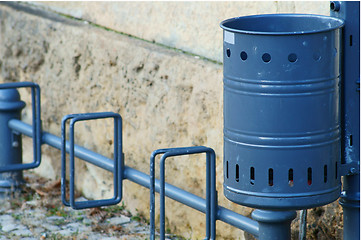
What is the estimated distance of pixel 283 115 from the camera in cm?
302

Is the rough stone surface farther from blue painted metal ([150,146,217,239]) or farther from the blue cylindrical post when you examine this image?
blue painted metal ([150,146,217,239])

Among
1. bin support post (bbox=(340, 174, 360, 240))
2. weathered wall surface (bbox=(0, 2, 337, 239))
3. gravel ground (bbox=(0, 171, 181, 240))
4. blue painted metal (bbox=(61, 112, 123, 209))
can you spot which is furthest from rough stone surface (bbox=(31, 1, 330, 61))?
gravel ground (bbox=(0, 171, 181, 240))

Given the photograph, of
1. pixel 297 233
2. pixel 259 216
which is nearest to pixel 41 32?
pixel 297 233

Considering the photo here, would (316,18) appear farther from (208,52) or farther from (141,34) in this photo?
(141,34)

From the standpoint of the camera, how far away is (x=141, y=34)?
5242mm

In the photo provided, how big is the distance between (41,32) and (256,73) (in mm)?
3237

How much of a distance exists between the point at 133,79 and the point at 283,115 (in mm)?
2202

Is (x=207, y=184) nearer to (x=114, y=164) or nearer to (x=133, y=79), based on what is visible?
(x=114, y=164)

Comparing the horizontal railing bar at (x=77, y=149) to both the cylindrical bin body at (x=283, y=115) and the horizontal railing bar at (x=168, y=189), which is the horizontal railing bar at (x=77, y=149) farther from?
the cylindrical bin body at (x=283, y=115)

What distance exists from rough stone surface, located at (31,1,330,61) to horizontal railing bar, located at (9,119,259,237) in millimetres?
861

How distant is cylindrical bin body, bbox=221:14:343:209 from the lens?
2992mm

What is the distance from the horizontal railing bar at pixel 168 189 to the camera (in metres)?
3.65

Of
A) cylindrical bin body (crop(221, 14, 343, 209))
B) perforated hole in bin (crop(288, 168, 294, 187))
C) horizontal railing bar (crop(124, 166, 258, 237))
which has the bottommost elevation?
horizontal railing bar (crop(124, 166, 258, 237))

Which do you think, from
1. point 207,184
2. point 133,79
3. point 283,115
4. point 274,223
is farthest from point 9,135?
point 283,115
